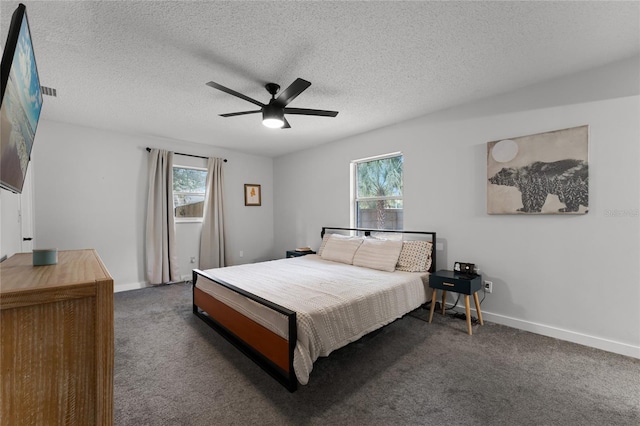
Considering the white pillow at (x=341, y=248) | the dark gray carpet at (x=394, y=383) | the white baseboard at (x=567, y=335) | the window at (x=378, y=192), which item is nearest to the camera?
the dark gray carpet at (x=394, y=383)

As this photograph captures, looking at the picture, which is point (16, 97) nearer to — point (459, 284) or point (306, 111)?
point (306, 111)

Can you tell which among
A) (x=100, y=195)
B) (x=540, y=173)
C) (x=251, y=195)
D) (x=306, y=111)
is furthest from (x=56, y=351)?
(x=251, y=195)

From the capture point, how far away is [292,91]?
85.8 inches

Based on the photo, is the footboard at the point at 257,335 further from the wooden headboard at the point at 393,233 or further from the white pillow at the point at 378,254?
the wooden headboard at the point at 393,233

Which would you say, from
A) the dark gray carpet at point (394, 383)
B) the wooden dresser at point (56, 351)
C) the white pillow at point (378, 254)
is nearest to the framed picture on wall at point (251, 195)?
the white pillow at point (378, 254)

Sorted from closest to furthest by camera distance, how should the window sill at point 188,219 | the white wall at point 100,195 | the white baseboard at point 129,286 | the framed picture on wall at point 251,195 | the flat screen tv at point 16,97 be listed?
1. the flat screen tv at point 16,97
2. the white wall at point 100,195
3. the white baseboard at point 129,286
4. the window sill at point 188,219
5. the framed picture on wall at point 251,195

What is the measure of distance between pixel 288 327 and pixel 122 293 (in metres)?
3.51

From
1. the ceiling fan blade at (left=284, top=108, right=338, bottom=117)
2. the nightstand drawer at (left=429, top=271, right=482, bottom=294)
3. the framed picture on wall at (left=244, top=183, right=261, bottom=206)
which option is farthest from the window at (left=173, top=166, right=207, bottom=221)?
the nightstand drawer at (left=429, top=271, right=482, bottom=294)

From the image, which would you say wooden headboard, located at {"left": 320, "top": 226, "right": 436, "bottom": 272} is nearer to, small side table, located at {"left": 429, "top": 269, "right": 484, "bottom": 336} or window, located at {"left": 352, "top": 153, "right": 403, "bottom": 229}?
window, located at {"left": 352, "top": 153, "right": 403, "bottom": 229}

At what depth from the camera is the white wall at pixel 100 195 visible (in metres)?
3.62

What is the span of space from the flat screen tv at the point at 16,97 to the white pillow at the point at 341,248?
3155mm

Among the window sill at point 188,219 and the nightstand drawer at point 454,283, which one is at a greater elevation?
the window sill at point 188,219

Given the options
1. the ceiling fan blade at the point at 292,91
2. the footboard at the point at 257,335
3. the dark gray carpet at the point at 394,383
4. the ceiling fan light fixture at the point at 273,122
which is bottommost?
the dark gray carpet at the point at 394,383

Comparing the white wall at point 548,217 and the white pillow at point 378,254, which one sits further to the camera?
the white pillow at point 378,254
